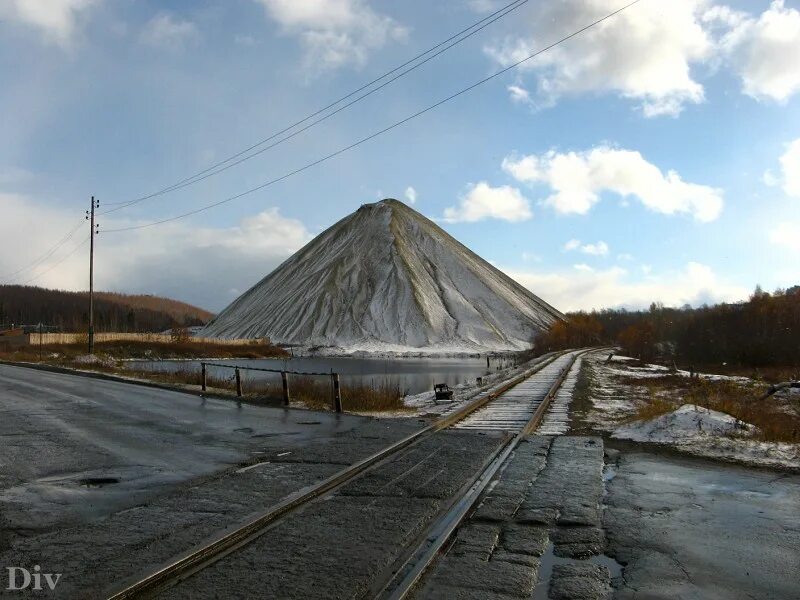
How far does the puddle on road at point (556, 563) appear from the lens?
17.4 ft

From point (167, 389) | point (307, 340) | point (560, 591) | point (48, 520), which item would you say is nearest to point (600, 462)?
point (560, 591)

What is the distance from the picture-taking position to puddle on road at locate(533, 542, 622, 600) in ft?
17.4

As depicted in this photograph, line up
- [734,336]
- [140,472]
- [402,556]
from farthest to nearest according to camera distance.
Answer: [734,336]
[140,472]
[402,556]

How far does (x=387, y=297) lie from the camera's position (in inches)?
6142

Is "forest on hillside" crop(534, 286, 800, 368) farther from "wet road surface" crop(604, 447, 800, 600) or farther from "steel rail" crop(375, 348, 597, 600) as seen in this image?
"steel rail" crop(375, 348, 597, 600)

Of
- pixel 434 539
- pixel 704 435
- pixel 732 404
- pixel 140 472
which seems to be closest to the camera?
pixel 434 539

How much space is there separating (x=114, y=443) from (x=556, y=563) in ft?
29.7

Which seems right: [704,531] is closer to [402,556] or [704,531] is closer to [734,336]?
[402,556]

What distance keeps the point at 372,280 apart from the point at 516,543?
157498 mm

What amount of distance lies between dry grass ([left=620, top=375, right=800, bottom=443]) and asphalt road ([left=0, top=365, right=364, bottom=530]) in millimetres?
8610

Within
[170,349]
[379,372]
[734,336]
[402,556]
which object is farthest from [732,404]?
[170,349]

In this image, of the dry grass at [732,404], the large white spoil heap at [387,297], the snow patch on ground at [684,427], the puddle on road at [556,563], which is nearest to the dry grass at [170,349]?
the large white spoil heap at [387,297]

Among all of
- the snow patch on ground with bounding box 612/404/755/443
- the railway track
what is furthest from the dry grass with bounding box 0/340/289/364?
the snow patch on ground with bounding box 612/404/755/443

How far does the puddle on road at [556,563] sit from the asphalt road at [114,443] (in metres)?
4.64
